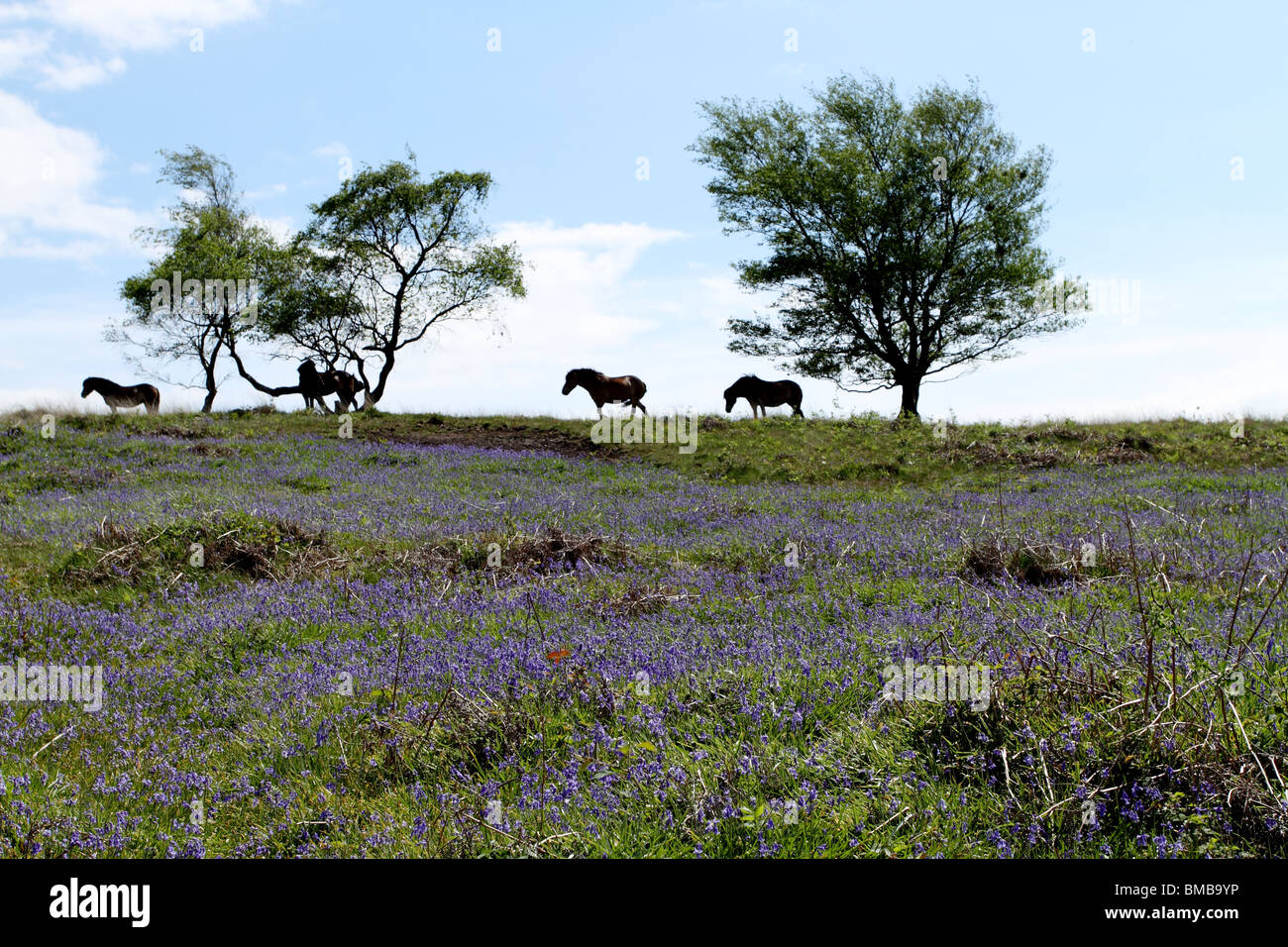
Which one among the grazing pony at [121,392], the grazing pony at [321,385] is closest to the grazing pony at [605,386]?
the grazing pony at [321,385]

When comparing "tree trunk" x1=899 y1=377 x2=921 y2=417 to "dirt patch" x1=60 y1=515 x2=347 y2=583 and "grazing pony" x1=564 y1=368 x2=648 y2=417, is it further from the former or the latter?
"dirt patch" x1=60 y1=515 x2=347 y2=583

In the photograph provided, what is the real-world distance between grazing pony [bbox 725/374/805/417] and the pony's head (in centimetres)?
724

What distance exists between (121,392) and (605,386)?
24.5 metres

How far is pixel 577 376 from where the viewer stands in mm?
25953

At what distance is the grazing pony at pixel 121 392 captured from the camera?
36594 mm

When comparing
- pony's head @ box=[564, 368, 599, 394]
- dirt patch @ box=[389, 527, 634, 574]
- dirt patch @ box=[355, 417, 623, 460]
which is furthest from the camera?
pony's head @ box=[564, 368, 599, 394]

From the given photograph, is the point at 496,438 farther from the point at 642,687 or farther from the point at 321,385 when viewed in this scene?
the point at 642,687

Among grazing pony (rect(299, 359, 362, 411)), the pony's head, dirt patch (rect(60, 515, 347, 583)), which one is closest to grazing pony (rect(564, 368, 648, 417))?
the pony's head

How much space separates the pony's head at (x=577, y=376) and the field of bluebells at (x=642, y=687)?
14.4 meters

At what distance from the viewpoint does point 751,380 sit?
31656mm

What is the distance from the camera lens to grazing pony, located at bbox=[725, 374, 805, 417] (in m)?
31.5

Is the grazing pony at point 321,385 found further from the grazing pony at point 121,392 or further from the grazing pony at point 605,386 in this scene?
the grazing pony at point 605,386
